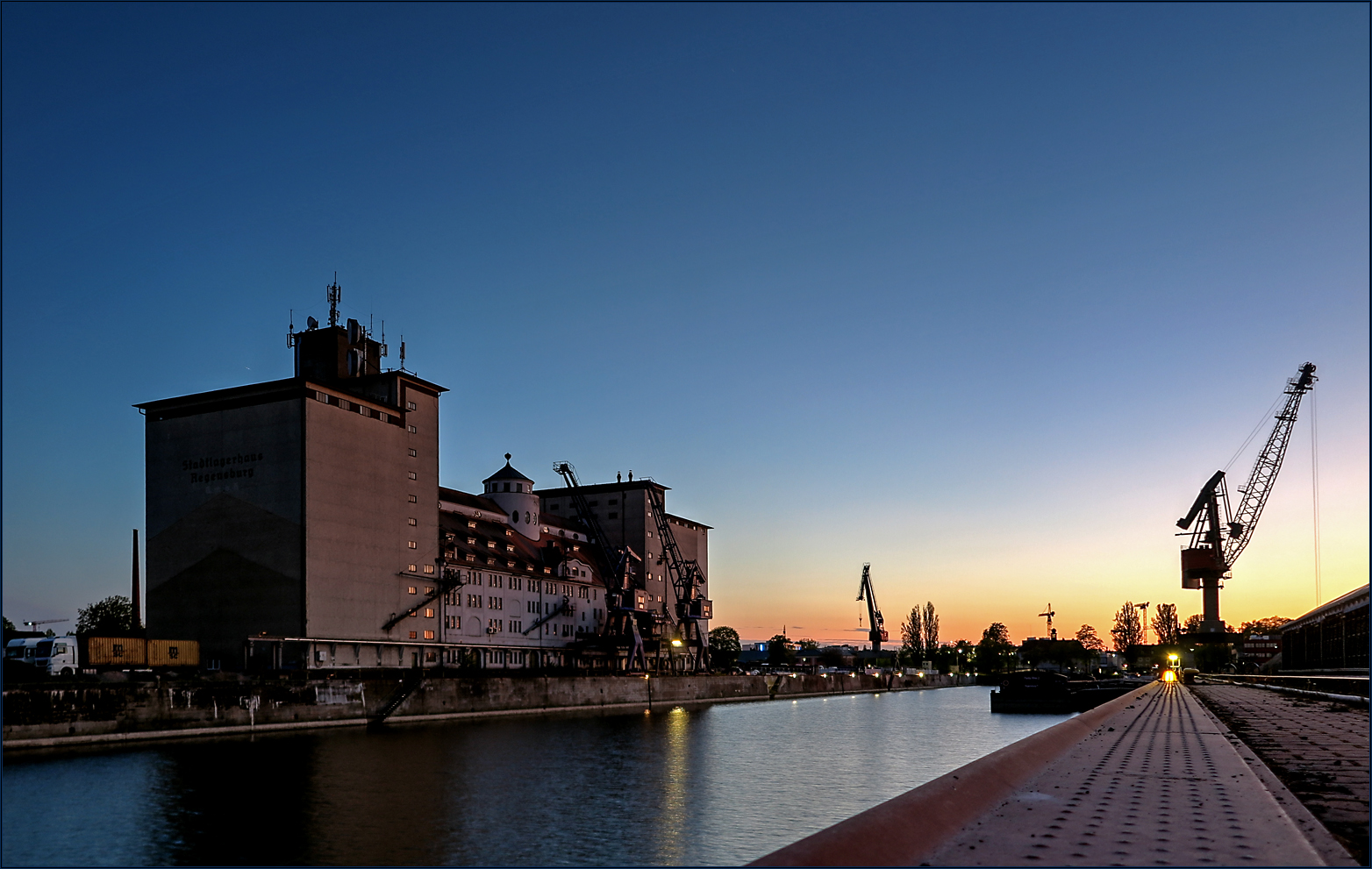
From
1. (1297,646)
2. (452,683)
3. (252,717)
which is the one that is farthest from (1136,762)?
(1297,646)

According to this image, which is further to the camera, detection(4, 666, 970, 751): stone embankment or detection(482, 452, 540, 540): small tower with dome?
detection(482, 452, 540, 540): small tower with dome

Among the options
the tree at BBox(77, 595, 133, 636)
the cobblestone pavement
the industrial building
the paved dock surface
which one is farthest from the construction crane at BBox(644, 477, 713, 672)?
the paved dock surface

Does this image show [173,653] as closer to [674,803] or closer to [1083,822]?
[674,803]

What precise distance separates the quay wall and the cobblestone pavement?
5207 centimetres

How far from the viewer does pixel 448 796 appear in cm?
3519

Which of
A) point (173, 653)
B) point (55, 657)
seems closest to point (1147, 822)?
point (55, 657)

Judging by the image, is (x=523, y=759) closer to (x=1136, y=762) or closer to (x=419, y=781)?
(x=419, y=781)

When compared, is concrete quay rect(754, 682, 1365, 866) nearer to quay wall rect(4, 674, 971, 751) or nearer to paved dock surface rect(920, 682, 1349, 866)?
paved dock surface rect(920, 682, 1349, 866)

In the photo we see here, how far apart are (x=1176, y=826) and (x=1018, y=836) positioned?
1.82m

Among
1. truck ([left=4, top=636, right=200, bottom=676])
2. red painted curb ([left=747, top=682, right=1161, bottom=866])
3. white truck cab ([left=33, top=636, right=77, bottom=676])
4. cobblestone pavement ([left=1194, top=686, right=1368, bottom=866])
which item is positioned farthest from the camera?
truck ([left=4, top=636, right=200, bottom=676])

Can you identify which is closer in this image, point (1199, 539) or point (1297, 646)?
point (1297, 646)

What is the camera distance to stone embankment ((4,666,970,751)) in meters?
50.2

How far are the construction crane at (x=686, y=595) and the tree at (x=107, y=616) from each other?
7329 cm

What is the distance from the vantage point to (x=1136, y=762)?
16688 millimetres
